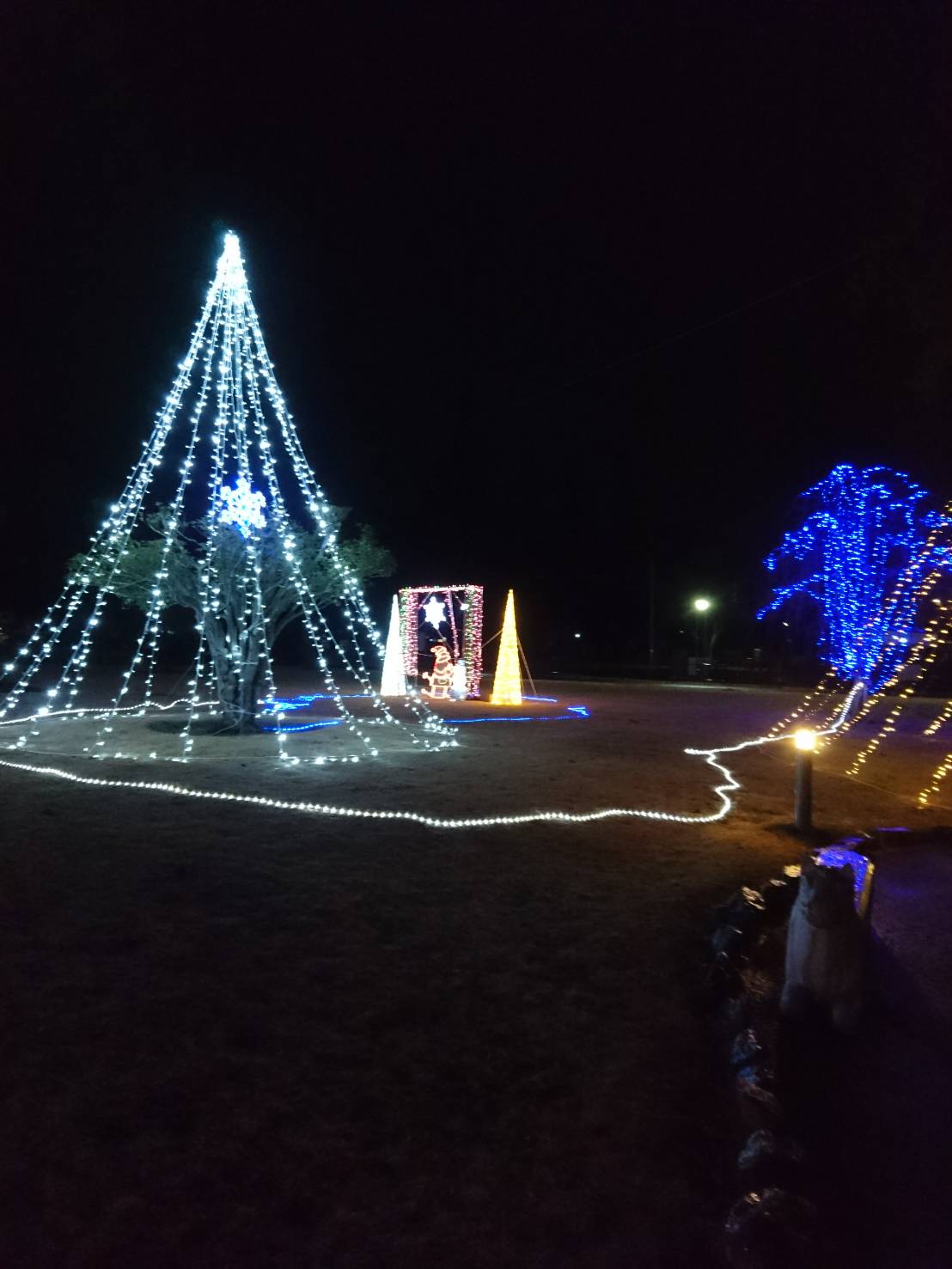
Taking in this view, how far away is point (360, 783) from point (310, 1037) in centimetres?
537

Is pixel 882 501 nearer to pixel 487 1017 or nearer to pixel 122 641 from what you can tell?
pixel 487 1017

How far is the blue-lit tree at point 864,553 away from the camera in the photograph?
21.7 m

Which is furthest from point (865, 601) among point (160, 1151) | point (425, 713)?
point (160, 1151)

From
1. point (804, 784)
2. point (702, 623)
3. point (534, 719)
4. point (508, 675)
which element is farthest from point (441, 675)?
point (702, 623)

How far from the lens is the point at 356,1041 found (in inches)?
141

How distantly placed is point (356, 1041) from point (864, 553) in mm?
22250

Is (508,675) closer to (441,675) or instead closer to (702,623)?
(441,675)

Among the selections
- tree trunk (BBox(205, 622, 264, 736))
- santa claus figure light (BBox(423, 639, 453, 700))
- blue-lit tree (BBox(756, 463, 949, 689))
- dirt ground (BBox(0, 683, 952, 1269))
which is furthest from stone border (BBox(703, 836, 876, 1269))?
blue-lit tree (BBox(756, 463, 949, 689))

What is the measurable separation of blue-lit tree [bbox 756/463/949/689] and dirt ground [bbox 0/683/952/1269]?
16198 millimetres

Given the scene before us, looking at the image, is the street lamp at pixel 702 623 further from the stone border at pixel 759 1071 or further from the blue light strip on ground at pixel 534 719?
the stone border at pixel 759 1071

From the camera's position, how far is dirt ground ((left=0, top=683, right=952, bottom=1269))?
2553 mm

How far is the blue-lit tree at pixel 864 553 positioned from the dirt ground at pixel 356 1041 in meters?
16.2

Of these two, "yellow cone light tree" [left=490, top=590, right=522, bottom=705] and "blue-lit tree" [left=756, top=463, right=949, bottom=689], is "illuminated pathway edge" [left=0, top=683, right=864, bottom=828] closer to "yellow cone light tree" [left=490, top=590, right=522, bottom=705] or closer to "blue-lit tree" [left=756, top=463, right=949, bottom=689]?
"yellow cone light tree" [left=490, top=590, right=522, bottom=705]

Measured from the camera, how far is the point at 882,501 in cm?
2280
